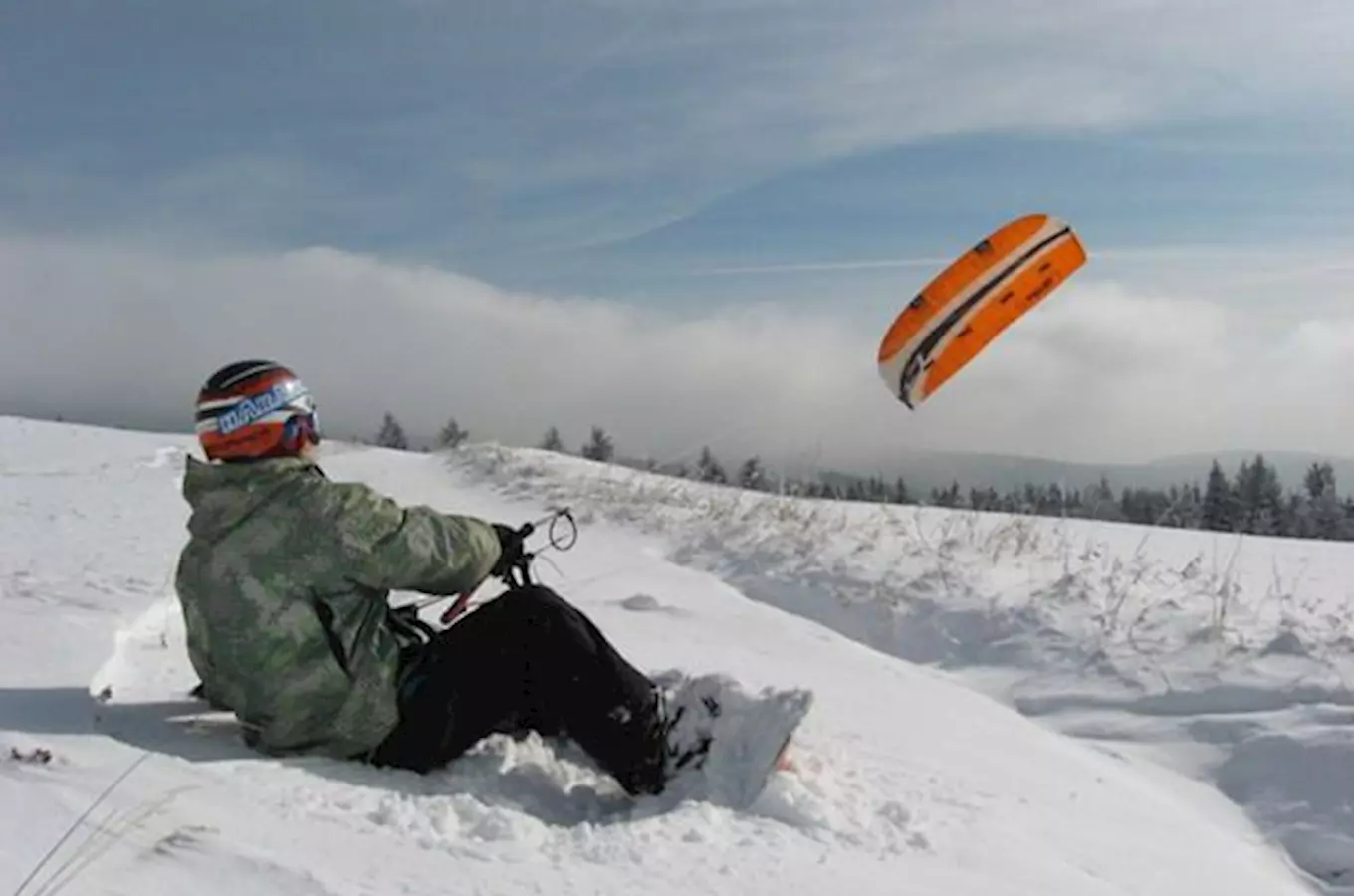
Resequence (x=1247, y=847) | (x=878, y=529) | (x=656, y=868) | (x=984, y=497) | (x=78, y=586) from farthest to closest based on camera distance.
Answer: (x=984, y=497) → (x=878, y=529) → (x=78, y=586) → (x=1247, y=847) → (x=656, y=868)

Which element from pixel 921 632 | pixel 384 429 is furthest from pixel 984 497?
pixel 384 429

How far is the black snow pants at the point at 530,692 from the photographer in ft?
12.3

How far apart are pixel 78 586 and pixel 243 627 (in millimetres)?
2715

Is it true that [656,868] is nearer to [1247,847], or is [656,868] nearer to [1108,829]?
[1108,829]

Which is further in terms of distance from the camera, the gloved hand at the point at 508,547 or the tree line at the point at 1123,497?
the tree line at the point at 1123,497

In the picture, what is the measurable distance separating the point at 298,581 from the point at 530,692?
0.79 metres

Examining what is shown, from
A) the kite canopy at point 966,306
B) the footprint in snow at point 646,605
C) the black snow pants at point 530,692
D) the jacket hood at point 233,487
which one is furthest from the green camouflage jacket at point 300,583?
the kite canopy at point 966,306

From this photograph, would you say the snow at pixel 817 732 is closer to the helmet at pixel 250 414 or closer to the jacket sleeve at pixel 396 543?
the jacket sleeve at pixel 396 543

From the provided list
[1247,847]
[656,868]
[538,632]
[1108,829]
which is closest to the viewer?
[656,868]

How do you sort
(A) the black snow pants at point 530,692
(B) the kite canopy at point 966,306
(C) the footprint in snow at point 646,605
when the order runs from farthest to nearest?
(B) the kite canopy at point 966,306, (C) the footprint in snow at point 646,605, (A) the black snow pants at point 530,692

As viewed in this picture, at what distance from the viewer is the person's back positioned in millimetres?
3598

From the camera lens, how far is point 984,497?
1462cm

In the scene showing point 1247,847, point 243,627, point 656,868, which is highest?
point 243,627

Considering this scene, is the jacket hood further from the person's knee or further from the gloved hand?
the person's knee
